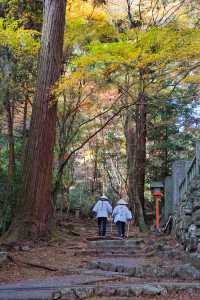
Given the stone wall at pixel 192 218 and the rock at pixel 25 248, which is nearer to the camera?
the stone wall at pixel 192 218

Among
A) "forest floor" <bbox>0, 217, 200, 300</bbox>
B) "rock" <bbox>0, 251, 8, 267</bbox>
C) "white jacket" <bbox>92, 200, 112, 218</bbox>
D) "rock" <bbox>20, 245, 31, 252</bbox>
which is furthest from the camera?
"white jacket" <bbox>92, 200, 112, 218</bbox>

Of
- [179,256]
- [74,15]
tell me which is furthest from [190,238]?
[74,15]

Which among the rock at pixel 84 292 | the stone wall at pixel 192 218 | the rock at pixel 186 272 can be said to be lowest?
the rock at pixel 84 292

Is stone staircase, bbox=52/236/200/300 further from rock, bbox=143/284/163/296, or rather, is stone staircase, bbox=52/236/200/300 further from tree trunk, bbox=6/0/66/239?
tree trunk, bbox=6/0/66/239

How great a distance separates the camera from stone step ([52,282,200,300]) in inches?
236

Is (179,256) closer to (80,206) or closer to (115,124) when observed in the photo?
(80,206)

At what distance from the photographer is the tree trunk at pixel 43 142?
11.9 meters

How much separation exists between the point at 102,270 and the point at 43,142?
4746mm

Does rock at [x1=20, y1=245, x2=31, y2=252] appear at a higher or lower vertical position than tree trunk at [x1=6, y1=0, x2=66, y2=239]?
lower

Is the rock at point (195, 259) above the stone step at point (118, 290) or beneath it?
above

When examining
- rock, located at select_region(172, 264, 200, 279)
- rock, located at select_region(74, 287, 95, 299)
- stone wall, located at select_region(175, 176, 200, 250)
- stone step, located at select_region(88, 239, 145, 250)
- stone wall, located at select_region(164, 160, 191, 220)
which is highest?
stone wall, located at select_region(164, 160, 191, 220)

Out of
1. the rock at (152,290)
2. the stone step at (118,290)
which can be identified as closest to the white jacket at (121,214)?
the stone step at (118,290)

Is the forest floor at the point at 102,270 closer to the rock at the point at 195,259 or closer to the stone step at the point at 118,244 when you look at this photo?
the stone step at the point at 118,244

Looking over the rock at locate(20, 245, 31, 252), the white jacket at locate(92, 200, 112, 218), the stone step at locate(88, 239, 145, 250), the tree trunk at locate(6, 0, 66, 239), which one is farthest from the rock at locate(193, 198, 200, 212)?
the white jacket at locate(92, 200, 112, 218)
